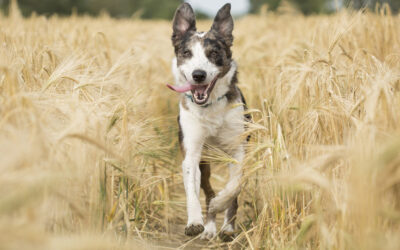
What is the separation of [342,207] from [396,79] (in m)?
0.95

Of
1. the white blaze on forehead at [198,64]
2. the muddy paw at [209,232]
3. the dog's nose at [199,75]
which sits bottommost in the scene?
the muddy paw at [209,232]

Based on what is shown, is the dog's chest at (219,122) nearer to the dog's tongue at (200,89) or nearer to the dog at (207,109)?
the dog at (207,109)

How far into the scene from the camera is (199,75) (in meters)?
4.10

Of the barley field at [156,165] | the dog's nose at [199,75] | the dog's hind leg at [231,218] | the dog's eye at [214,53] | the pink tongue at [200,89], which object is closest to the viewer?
the barley field at [156,165]

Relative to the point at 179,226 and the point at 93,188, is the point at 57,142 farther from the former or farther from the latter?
the point at 179,226

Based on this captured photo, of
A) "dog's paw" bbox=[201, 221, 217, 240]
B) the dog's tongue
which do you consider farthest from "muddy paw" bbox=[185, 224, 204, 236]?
the dog's tongue

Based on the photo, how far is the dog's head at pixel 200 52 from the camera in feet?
13.6

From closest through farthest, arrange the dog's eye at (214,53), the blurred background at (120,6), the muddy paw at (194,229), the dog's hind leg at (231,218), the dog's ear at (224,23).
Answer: the muddy paw at (194,229), the dog's hind leg at (231,218), the dog's eye at (214,53), the dog's ear at (224,23), the blurred background at (120,6)

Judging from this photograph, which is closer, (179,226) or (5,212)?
(5,212)

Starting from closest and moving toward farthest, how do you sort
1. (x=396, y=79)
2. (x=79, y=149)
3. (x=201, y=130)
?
(x=79, y=149), (x=396, y=79), (x=201, y=130)

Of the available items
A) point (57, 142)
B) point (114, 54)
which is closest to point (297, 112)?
point (57, 142)

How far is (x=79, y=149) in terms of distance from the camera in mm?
2273

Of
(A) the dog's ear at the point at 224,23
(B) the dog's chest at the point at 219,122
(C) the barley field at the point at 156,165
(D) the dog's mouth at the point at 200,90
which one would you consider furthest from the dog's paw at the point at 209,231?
(A) the dog's ear at the point at 224,23

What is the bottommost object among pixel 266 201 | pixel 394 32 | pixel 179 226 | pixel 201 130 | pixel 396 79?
pixel 179 226
